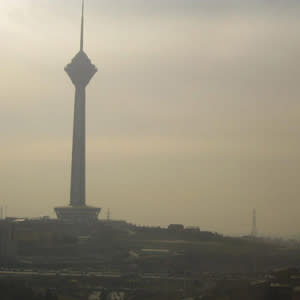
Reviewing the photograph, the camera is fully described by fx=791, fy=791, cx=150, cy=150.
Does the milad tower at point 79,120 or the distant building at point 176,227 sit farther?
the milad tower at point 79,120

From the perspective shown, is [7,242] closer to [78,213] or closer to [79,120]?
[78,213]

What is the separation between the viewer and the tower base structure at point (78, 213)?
116m

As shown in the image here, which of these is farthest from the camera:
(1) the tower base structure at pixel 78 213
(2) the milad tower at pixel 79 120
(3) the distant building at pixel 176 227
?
(2) the milad tower at pixel 79 120

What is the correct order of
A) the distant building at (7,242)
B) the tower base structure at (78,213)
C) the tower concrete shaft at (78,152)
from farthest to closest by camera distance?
1. the tower concrete shaft at (78,152)
2. the tower base structure at (78,213)
3. the distant building at (7,242)

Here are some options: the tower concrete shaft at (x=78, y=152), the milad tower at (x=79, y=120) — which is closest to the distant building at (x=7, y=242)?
the milad tower at (x=79, y=120)

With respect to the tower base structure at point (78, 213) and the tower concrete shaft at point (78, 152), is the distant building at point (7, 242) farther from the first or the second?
the tower concrete shaft at point (78, 152)

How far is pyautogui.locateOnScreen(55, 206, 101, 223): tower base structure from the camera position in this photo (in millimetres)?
116331

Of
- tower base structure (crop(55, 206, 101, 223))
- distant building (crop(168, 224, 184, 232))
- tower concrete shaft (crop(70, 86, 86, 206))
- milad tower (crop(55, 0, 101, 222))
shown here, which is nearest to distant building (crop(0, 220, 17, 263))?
distant building (crop(168, 224, 184, 232))

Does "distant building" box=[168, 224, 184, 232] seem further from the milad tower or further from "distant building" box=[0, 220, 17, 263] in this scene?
"distant building" box=[0, 220, 17, 263]

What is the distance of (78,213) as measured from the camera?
11675 cm

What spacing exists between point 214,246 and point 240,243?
4.41m

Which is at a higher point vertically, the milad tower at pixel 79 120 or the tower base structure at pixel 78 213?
the milad tower at pixel 79 120

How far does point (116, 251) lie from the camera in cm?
7519

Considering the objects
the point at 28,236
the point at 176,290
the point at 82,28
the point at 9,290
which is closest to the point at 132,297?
the point at 176,290
